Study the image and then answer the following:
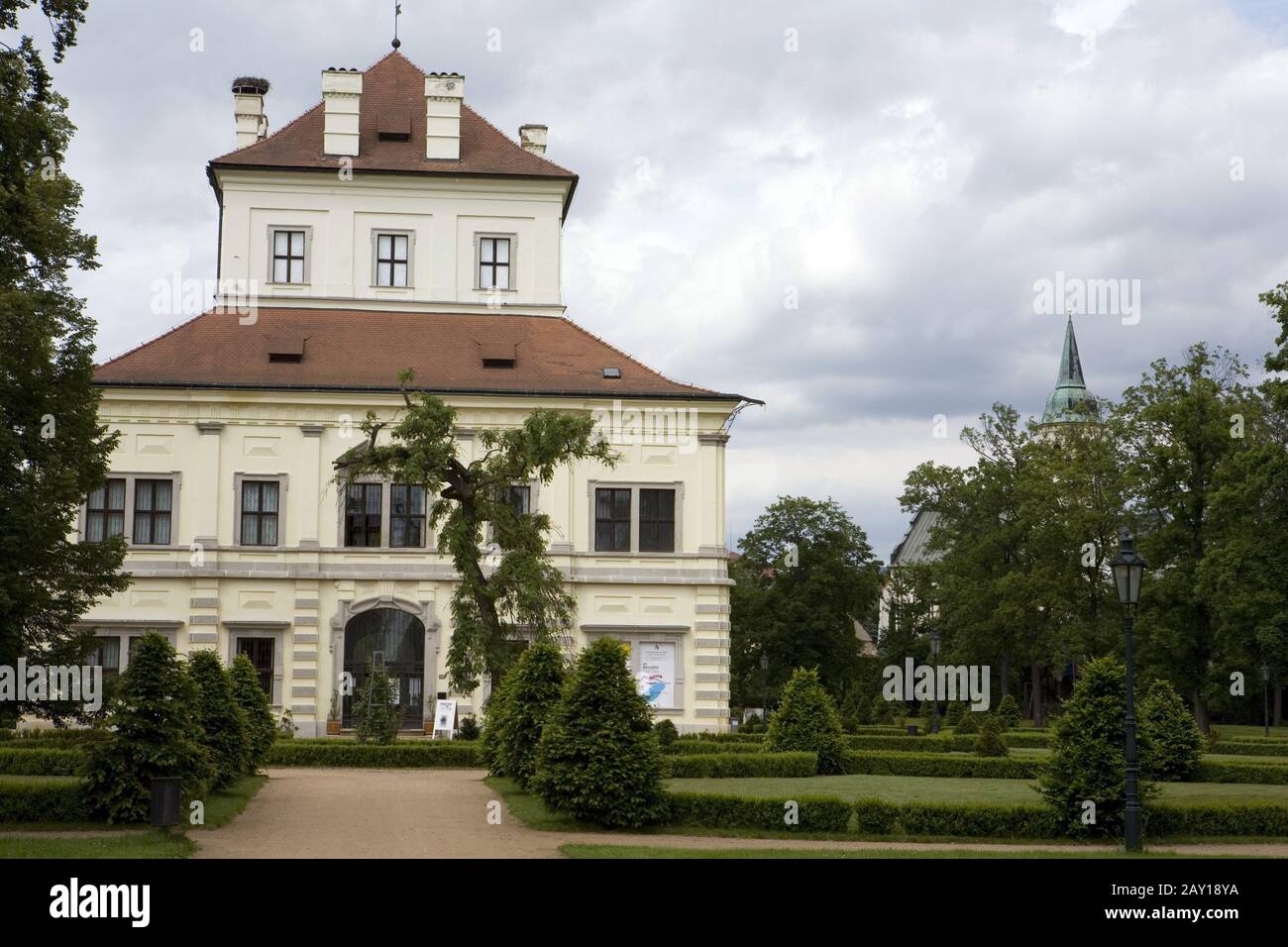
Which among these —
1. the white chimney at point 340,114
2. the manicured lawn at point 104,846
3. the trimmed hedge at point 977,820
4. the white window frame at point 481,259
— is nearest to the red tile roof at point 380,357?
the white window frame at point 481,259

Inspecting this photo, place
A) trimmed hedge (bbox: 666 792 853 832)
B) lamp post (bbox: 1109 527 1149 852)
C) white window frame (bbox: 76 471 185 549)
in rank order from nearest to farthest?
1. lamp post (bbox: 1109 527 1149 852)
2. trimmed hedge (bbox: 666 792 853 832)
3. white window frame (bbox: 76 471 185 549)

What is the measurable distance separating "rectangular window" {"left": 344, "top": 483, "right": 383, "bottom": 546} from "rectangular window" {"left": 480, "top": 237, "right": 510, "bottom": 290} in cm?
893

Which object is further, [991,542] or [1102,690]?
Answer: [991,542]

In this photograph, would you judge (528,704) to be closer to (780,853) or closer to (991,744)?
(780,853)

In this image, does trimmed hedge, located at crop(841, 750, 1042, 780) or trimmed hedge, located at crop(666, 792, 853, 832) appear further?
trimmed hedge, located at crop(841, 750, 1042, 780)

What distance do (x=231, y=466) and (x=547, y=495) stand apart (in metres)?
9.71

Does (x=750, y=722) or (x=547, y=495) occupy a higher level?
(x=547, y=495)

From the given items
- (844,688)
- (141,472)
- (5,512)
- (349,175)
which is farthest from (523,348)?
(844,688)

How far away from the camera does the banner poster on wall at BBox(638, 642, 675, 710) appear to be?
1742 inches

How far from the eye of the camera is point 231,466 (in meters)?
44.1

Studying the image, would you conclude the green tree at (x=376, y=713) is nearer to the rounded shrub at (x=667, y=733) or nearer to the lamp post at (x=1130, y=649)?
the rounded shrub at (x=667, y=733)

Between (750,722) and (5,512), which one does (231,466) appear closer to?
(750,722)

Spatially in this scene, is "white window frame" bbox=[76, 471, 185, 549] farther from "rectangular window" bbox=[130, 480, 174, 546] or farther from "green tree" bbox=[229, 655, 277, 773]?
"green tree" bbox=[229, 655, 277, 773]

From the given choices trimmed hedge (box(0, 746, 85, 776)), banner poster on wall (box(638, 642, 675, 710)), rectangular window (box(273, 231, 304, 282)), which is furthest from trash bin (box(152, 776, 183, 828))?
rectangular window (box(273, 231, 304, 282))
